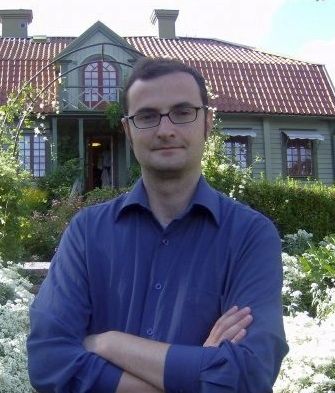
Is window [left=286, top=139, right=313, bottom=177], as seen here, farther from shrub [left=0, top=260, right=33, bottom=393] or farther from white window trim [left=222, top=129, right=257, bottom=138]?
shrub [left=0, top=260, right=33, bottom=393]

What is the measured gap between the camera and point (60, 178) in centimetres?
1997

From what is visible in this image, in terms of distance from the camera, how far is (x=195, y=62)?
76.6 ft

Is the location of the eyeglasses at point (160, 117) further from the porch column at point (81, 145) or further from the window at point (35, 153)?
the window at point (35, 153)

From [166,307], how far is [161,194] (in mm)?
400

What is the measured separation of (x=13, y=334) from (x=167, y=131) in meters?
3.61

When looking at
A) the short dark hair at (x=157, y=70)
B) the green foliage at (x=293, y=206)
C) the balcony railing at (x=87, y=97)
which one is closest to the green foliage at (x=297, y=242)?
the green foliage at (x=293, y=206)

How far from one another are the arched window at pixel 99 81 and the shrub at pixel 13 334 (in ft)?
51.5

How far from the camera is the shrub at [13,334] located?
15.4ft

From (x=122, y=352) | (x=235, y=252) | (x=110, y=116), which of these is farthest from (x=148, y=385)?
(x=110, y=116)

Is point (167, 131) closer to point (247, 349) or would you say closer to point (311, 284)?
point (247, 349)

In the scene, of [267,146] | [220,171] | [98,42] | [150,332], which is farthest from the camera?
[267,146]

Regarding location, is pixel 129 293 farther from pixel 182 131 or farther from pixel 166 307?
pixel 182 131

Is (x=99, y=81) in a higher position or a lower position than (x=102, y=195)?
higher

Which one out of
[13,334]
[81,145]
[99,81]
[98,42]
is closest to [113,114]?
[81,145]
